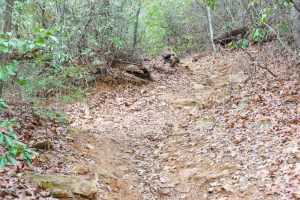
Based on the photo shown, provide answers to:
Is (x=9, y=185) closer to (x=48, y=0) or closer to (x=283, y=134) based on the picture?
(x=283, y=134)

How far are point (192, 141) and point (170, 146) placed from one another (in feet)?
1.80

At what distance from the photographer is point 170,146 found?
8594 millimetres

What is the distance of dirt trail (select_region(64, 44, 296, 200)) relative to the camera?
6.23 meters

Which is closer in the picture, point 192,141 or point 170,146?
point 192,141

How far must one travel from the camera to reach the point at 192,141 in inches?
333

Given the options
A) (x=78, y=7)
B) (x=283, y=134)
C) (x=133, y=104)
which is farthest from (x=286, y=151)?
(x=78, y=7)

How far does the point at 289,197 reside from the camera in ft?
16.6

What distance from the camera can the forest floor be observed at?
20.0 feet

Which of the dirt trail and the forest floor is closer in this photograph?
the forest floor

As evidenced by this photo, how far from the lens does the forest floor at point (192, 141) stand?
6109 mm

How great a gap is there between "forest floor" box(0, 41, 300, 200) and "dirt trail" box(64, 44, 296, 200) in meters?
0.02

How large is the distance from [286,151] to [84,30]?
31.1ft

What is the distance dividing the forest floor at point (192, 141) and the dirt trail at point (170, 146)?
0.02 metres

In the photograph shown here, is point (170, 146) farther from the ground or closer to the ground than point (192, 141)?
closer to the ground
